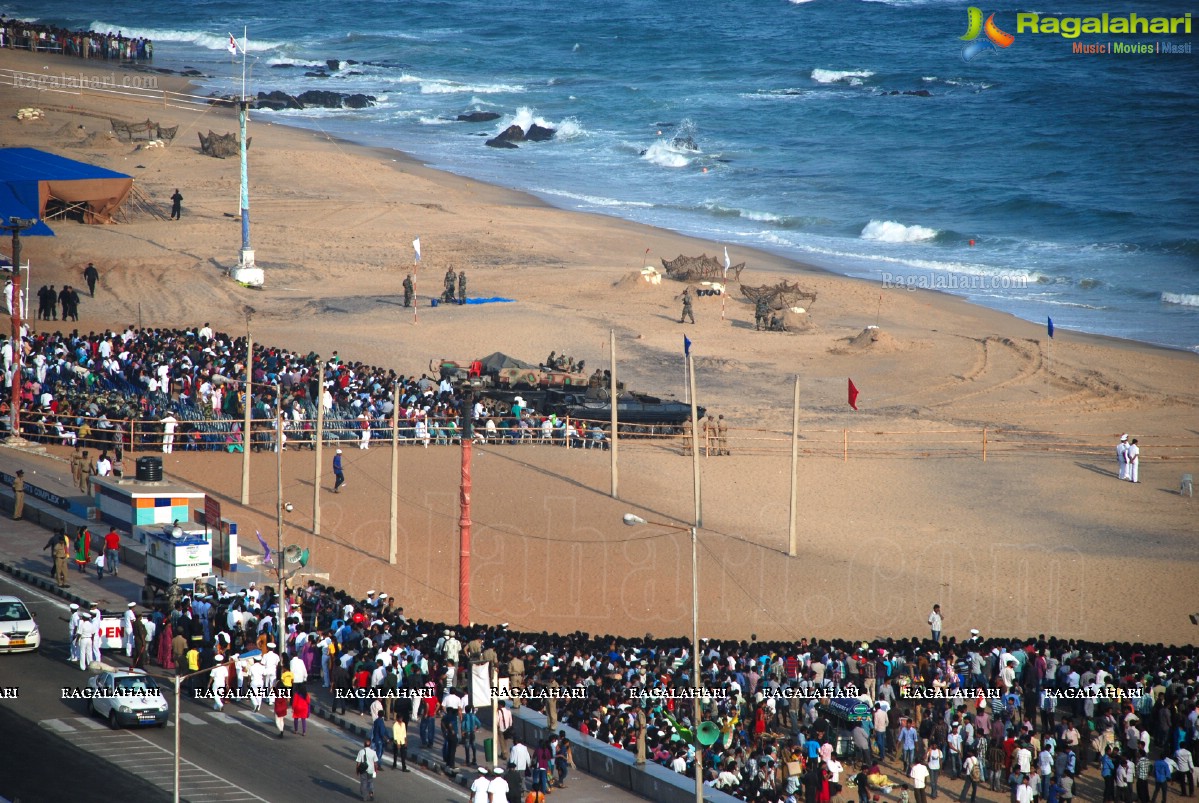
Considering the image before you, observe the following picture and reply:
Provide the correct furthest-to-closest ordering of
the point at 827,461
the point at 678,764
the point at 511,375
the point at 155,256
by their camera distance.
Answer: the point at 155,256, the point at 511,375, the point at 827,461, the point at 678,764

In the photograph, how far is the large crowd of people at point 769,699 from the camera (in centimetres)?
2070

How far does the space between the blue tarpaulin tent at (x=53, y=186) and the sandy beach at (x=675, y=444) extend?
3.18 ft

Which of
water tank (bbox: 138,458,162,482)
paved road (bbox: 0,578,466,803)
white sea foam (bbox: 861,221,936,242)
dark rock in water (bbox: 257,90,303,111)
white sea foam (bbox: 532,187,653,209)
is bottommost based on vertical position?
paved road (bbox: 0,578,466,803)

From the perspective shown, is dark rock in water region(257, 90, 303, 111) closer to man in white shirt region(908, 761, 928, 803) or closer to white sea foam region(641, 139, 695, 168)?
white sea foam region(641, 139, 695, 168)

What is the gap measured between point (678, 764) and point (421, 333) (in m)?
27.3

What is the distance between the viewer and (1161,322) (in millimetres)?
54156

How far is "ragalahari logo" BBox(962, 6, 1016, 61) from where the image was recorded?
118438 millimetres

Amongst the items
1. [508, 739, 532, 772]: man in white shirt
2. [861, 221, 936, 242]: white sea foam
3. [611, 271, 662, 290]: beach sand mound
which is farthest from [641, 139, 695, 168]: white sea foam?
[508, 739, 532, 772]: man in white shirt

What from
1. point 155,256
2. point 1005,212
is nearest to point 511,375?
point 155,256

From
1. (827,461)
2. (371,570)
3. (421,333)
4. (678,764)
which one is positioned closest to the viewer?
(678,764)

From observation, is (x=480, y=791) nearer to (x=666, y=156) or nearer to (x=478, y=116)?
(x=666, y=156)

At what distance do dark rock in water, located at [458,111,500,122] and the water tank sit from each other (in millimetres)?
64835

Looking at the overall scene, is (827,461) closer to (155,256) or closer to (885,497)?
(885,497)

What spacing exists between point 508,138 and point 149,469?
59.4 meters
